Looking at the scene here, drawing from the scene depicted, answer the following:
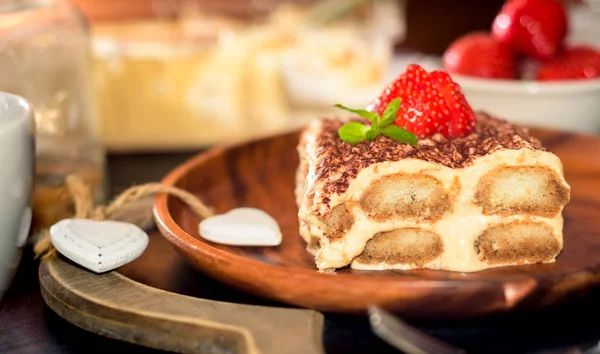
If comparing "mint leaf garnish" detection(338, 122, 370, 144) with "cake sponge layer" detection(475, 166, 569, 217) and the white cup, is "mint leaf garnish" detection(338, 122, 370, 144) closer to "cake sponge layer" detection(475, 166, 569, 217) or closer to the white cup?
"cake sponge layer" detection(475, 166, 569, 217)

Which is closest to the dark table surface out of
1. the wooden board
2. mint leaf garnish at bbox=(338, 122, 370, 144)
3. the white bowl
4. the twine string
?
the wooden board

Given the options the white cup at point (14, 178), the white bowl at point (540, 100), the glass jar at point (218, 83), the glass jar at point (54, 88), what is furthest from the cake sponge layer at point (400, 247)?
the glass jar at point (218, 83)

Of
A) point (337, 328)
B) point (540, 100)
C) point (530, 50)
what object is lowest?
point (337, 328)

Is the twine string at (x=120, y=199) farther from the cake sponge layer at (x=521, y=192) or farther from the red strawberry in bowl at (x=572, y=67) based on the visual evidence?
the red strawberry in bowl at (x=572, y=67)

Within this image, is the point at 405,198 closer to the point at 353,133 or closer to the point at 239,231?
the point at 353,133

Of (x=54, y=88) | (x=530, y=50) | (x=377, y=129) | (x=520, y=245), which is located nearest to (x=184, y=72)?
(x=54, y=88)

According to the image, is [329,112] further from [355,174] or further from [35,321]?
[35,321]

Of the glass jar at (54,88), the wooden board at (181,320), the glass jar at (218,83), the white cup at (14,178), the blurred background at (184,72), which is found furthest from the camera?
the glass jar at (218,83)
